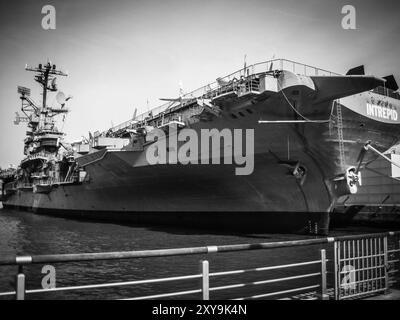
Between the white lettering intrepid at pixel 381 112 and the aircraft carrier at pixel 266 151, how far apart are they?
45 millimetres

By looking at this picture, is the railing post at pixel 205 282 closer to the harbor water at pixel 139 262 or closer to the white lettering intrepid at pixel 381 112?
the harbor water at pixel 139 262

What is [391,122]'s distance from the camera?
48.1 feet

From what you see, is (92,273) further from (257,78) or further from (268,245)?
(257,78)

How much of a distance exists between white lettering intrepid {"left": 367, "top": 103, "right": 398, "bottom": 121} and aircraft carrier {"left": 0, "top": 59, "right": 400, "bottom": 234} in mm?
45

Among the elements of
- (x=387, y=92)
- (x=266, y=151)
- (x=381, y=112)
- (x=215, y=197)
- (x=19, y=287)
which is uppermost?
(x=387, y=92)

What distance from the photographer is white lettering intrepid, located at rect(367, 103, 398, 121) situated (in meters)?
13.8

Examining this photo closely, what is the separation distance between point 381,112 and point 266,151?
4.89 metres

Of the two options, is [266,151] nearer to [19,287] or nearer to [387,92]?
[387,92]

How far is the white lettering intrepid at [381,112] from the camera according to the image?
45.4 ft

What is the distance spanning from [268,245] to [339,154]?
1090 cm

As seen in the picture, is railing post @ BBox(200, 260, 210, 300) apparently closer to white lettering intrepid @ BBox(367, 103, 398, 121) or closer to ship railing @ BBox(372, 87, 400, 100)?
white lettering intrepid @ BBox(367, 103, 398, 121)

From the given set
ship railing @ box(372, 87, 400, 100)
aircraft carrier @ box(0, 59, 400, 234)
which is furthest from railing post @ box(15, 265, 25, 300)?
ship railing @ box(372, 87, 400, 100)

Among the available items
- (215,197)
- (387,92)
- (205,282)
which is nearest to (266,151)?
(215,197)

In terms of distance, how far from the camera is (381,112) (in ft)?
46.9
